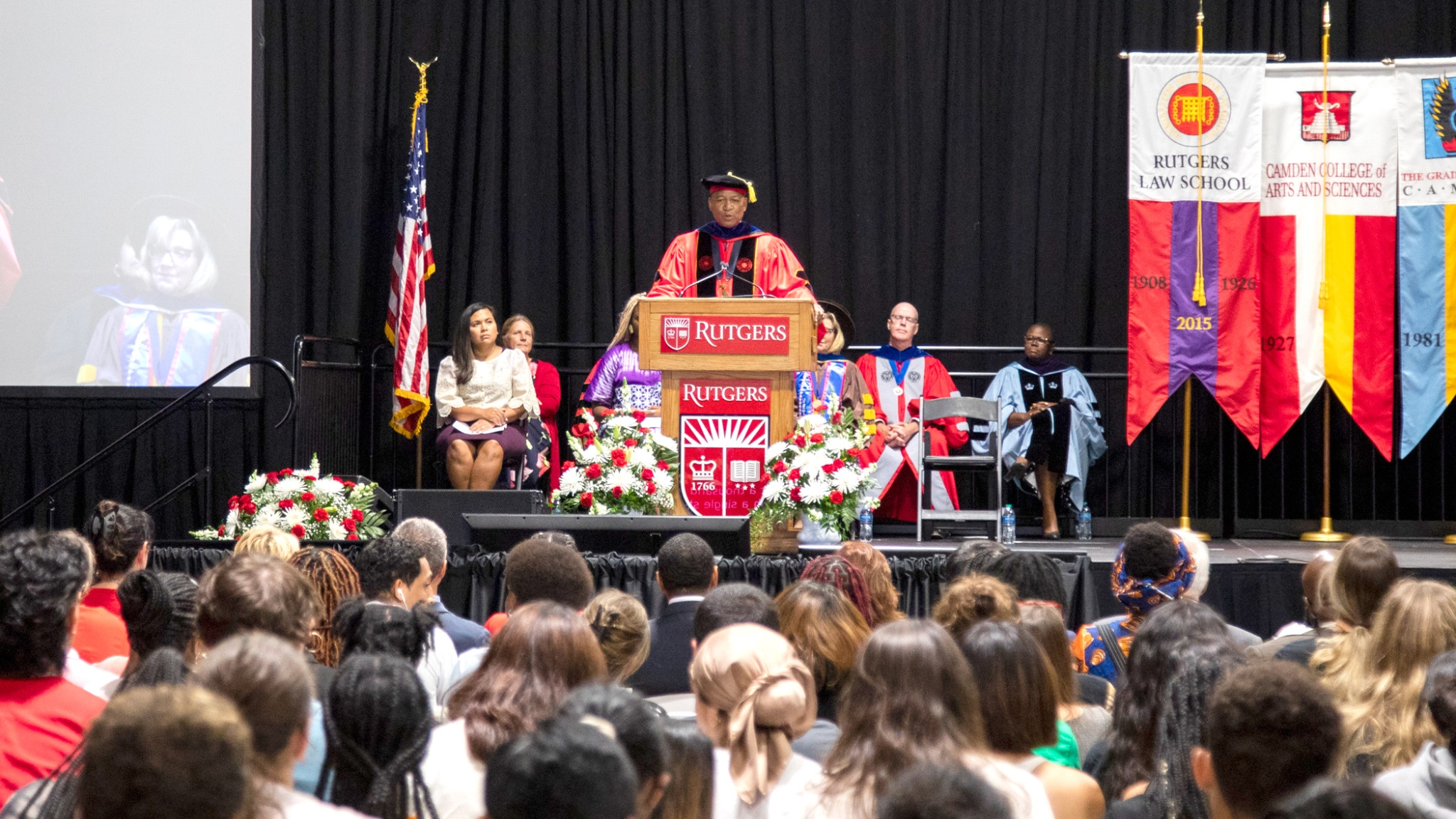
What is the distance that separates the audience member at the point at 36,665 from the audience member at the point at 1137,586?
2.58 m

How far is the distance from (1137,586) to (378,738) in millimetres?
2611

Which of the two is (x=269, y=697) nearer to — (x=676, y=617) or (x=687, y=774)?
(x=687, y=774)

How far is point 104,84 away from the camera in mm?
9391

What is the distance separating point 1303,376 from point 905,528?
2855 mm

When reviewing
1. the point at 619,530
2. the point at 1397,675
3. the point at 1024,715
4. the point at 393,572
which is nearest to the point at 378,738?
the point at 1024,715

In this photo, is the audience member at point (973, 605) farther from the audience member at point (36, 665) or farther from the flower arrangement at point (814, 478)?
the flower arrangement at point (814, 478)

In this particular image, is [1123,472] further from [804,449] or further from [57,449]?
[57,449]

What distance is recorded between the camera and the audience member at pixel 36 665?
2410 mm

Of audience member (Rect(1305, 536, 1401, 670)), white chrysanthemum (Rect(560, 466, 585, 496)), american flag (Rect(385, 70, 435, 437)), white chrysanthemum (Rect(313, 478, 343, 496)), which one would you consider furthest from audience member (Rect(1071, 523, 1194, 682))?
american flag (Rect(385, 70, 435, 437))

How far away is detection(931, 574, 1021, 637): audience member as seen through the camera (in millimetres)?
3164

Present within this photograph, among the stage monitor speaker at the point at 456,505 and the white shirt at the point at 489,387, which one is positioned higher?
the white shirt at the point at 489,387

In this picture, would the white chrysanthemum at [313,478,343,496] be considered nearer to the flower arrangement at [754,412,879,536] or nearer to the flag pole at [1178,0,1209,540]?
the flower arrangement at [754,412,879,536]

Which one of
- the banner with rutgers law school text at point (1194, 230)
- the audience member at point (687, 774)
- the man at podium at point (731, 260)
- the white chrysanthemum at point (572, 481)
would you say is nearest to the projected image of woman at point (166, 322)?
the man at podium at point (731, 260)

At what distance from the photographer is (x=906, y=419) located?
32.3 feet
